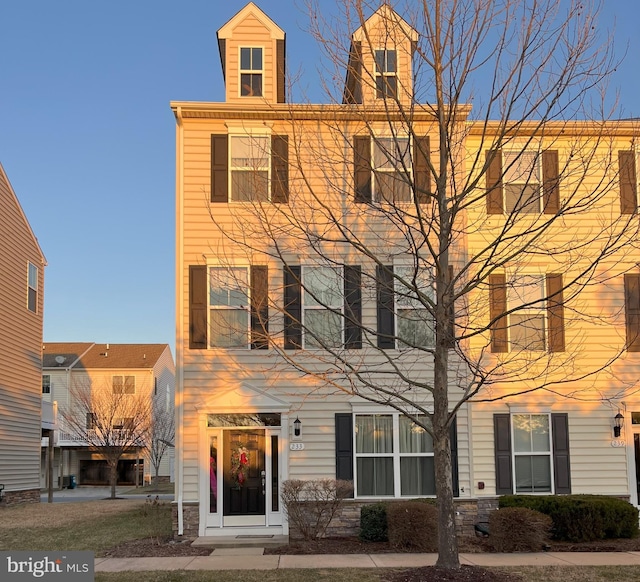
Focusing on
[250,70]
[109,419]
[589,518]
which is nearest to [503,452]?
[589,518]

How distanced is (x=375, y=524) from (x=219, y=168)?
741 cm

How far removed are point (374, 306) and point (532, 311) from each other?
3.30 m

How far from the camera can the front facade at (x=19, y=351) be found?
22688 mm

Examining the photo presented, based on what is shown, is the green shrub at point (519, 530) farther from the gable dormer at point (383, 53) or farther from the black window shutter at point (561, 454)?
the gable dormer at point (383, 53)

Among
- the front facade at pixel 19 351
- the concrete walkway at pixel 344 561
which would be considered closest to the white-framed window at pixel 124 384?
the front facade at pixel 19 351

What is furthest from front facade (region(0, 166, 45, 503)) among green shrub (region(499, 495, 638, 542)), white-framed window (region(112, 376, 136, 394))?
white-framed window (region(112, 376, 136, 394))

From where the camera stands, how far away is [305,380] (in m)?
14.5

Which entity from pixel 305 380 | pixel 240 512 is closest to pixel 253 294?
pixel 305 380

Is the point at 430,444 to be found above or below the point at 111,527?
above

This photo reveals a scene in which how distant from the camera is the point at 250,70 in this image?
610 inches

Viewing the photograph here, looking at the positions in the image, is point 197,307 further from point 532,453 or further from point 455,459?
point 532,453

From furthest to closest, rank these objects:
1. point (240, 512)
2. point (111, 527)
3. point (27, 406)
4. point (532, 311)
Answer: point (27, 406), point (111, 527), point (532, 311), point (240, 512)

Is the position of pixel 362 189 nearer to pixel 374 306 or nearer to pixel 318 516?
pixel 374 306

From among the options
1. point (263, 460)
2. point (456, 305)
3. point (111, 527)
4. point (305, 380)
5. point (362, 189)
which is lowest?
point (111, 527)
